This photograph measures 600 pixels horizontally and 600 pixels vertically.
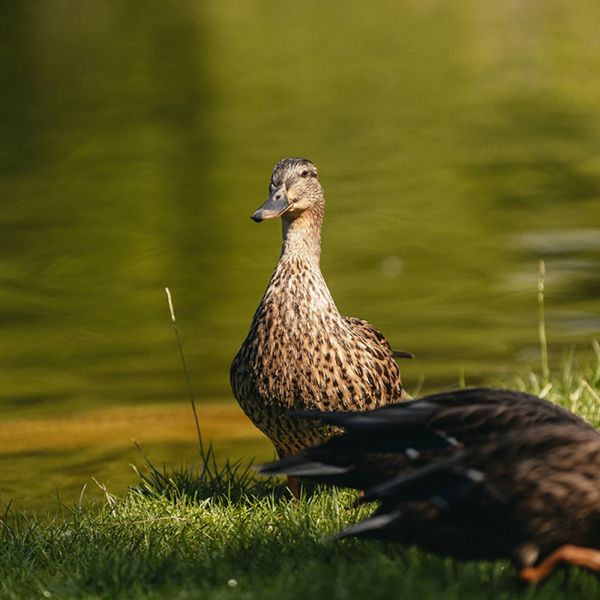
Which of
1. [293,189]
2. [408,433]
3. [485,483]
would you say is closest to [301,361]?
[293,189]

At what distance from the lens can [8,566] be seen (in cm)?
487

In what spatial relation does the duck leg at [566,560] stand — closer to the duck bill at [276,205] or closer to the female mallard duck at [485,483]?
the female mallard duck at [485,483]

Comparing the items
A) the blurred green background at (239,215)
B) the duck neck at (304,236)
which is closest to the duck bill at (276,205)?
the duck neck at (304,236)

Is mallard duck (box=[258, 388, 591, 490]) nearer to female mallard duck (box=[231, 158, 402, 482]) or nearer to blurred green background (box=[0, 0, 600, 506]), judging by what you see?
female mallard duck (box=[231, 158, 402, 482])

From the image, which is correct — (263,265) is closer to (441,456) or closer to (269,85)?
(441,456)

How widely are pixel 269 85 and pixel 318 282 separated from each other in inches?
703

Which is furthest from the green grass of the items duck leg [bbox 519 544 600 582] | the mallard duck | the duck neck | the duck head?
the duck head

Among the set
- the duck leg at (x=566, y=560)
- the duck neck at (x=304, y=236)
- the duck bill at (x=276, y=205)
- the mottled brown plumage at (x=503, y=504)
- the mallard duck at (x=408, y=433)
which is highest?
the duck bill at (x=276, y=205)

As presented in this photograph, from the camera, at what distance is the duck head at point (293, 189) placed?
651 centimetres

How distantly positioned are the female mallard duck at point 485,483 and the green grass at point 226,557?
105 mm

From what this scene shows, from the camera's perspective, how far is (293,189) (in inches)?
259

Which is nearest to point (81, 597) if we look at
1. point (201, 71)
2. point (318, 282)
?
point (318, 282)

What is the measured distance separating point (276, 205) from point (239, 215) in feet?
26.4

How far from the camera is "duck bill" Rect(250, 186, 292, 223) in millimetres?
6312
